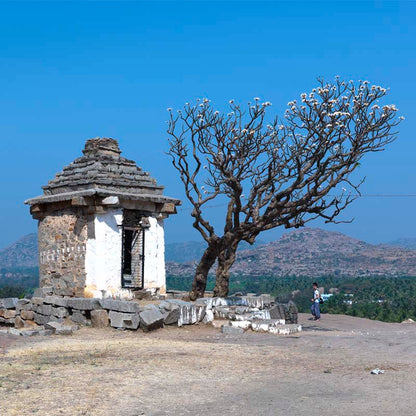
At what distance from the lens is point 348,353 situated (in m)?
12.0

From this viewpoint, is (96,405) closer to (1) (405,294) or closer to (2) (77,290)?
(2) (77,290)

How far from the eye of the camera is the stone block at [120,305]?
Answer: 51.8 feet

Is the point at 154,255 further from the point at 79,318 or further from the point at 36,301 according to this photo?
the point at 36,301

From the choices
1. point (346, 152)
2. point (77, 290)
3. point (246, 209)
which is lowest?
point (77, 290)

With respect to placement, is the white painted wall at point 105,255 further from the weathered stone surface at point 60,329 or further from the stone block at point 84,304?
the weathered stone surface at point 60,329

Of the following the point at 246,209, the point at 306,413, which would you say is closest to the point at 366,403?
the point at 306,413

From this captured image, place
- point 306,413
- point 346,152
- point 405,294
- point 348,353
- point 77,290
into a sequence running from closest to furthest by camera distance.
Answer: point 306,413
point 348,353
point 77,290
point 346,152
point 405,294

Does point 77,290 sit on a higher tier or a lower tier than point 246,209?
lower

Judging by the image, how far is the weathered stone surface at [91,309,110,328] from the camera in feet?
53.4

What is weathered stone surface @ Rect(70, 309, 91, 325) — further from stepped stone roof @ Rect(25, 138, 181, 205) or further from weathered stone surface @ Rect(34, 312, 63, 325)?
stepped stone roof @ Rect(25, 138, 181, 205)

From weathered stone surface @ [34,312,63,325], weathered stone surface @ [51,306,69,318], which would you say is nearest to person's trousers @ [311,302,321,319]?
weathered stone surface @ [51,306,69,318]

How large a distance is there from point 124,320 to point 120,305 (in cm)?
40

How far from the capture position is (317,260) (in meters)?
93.1

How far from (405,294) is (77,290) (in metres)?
34.5
